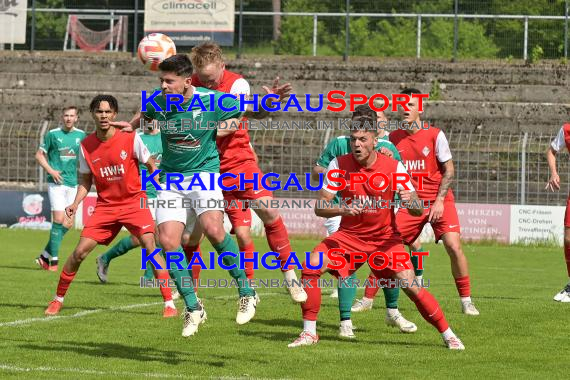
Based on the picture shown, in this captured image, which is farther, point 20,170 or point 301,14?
point 301,14

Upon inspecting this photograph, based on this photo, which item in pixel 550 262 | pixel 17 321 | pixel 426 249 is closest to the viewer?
pixel 17 321

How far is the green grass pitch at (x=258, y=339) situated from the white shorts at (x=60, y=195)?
8.72 feet

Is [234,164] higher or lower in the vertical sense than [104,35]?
lower

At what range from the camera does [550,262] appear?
19016 mm

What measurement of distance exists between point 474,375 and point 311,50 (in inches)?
943

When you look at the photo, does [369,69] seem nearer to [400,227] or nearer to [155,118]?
[400,227]

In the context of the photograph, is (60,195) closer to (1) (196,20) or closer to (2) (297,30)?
(1) (196,20)

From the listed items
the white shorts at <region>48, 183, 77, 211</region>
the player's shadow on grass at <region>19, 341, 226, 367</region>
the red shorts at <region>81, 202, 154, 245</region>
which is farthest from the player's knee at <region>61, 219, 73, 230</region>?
the player's shadow on grass at <region>19, 341, 226, 367</region>

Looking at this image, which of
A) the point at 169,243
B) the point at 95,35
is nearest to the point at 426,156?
the point at 169,243

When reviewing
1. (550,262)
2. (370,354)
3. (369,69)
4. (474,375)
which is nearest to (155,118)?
(370,354)

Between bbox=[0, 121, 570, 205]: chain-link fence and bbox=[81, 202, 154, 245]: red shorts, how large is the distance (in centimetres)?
1161

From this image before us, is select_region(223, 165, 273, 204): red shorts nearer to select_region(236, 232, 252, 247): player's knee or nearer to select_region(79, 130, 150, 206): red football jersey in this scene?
select_region(236, 232, 252, 247): player's knee

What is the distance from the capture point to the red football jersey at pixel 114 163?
11023 mm

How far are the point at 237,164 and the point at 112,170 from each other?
53.1 inches
